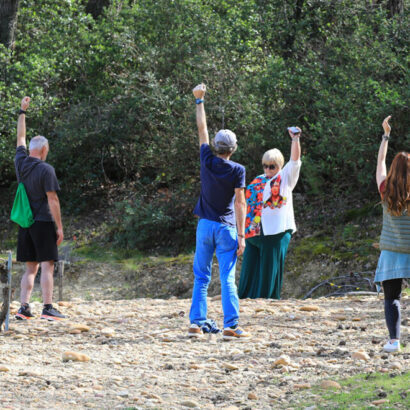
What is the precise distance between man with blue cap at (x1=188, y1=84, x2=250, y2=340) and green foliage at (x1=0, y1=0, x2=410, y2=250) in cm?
642

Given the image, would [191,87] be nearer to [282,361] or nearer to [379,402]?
[282,361]

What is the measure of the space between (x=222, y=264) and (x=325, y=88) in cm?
828

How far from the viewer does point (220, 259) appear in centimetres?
727

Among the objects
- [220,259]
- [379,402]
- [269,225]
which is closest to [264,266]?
[269,225]

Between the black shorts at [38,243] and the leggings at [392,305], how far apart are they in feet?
11.4

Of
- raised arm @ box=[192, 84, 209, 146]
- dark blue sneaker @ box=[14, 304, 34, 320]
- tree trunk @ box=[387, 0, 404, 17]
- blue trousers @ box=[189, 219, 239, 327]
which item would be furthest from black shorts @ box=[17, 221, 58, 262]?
tree trunk @ box=[387, 0, 404, 17]

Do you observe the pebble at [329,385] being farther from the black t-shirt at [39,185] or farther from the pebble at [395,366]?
the black t-shirt at [39,185]

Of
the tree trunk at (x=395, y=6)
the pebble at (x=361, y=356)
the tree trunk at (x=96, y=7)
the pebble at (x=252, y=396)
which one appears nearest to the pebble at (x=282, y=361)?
the pebble at (x=361, y=356)

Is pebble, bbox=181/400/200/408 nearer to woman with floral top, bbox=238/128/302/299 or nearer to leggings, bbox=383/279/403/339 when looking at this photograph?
leggings, bbox=383/279/403/339

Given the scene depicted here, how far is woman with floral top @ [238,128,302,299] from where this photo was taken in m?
9.27

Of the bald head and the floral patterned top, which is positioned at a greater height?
the bald head

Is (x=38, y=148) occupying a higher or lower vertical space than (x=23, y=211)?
higher

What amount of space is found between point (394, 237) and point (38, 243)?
364 centimetres

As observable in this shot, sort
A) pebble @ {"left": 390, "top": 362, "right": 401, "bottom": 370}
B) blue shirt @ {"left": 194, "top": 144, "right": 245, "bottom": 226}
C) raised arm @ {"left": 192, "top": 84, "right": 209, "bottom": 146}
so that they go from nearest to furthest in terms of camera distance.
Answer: pebble @ {"left": 390, "top": 362, "right": 401, "bottom": 370}, blue shirt @ {"left": 194, "top": 144, "right": 245, "bottom": 226}, raised arm @ {"left": 192, "top": 84, "right": 209, "bottom": 146}
